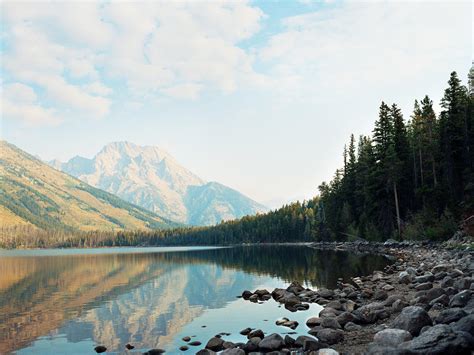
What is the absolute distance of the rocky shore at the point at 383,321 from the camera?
43.9 ft

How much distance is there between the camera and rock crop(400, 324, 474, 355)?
12594mm

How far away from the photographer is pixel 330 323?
69.6 ft

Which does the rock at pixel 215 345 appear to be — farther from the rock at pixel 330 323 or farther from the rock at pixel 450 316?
the rock at pixel 450 316

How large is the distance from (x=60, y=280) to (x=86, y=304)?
24.8 m

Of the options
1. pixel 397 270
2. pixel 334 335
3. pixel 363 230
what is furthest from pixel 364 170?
pixel 334 335

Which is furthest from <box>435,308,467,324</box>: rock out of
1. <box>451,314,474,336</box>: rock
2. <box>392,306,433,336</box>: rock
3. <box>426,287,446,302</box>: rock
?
<box>426,287,446,302</box>: rock

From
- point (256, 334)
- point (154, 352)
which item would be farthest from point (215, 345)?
point (154, 352)

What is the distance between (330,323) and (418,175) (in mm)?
63791

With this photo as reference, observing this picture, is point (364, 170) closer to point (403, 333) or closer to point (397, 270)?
point (397, 270)

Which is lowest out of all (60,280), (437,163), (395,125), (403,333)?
(60,280)

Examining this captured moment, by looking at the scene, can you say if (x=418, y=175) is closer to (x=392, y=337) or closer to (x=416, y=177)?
(x=416, y=177)

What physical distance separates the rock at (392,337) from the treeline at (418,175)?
4238 centimetres

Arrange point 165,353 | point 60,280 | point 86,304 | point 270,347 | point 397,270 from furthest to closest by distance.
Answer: point 60,280, point 397,270, point 86,304, point 165,353, point 270,347

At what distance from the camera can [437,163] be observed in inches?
2724
